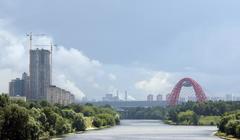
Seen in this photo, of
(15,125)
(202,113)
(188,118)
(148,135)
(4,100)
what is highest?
(4,100)

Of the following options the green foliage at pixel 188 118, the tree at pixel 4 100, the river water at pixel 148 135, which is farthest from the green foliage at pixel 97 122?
the tree at pixel 4 100

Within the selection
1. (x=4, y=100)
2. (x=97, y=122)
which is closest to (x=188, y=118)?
(x=97, y=122)

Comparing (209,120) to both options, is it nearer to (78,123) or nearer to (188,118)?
(188,118)

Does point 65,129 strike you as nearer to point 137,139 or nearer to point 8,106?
point 137,139

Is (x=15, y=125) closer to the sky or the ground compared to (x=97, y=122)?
closer to the sky

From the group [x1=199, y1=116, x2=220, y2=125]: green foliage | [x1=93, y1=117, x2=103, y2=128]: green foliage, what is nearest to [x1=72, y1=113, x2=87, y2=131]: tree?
[x1=93, y1=117, x2=103, y2=128]: green foliage

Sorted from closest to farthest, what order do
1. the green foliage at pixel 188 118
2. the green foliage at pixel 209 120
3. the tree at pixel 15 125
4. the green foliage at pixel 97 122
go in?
the tree at pixel 15 125 → the green foliage at pixel 97 122 → the green foliage at pixel 209 120 → the green foliage at pixel 188 118

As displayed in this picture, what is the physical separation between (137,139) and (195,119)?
81460mm

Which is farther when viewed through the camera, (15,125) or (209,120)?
(209,120)

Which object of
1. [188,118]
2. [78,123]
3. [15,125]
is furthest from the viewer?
[188,118]

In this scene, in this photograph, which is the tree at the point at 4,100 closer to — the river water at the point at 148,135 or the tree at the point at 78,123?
the river water at the point at 148,135

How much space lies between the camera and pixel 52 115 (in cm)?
7888

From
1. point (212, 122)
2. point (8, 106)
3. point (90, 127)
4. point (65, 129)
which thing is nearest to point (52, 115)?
point (65, 129)

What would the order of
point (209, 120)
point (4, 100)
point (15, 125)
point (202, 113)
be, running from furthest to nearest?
point (202, 113)
point (209, 120)
point (4, 100)
point (15, 125)
